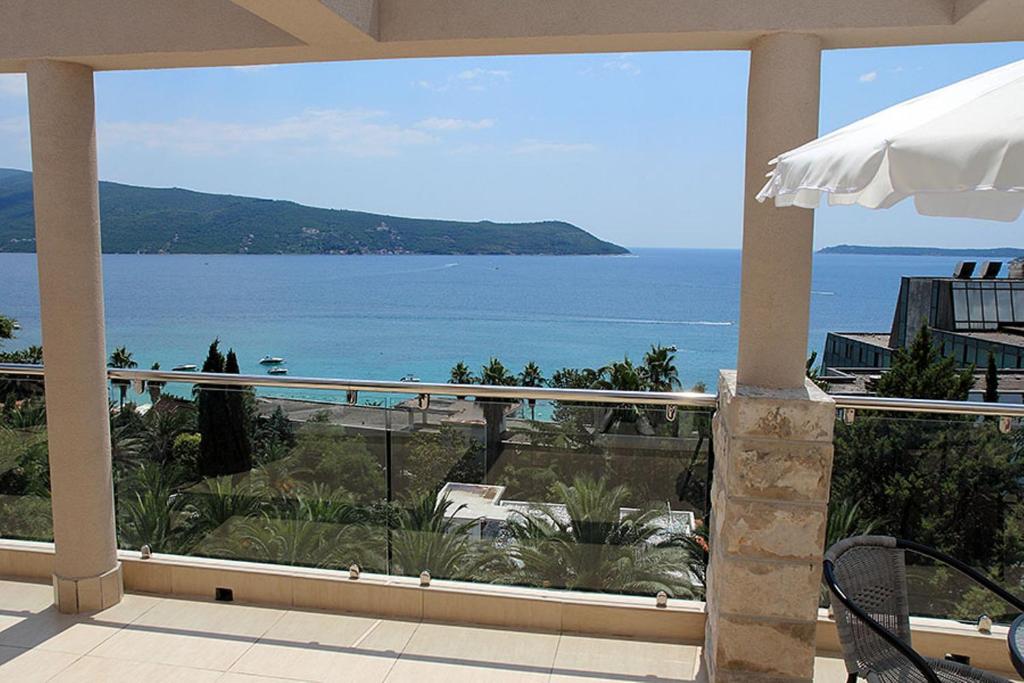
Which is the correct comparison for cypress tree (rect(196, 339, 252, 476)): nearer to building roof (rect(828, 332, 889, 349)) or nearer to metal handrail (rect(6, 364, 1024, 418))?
metal handrail (rect(6, 364, 1024, 418))

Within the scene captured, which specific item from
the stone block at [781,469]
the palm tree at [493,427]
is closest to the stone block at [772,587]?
the stone block at [781,469]

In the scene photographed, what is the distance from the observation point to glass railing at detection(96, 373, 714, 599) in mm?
3613

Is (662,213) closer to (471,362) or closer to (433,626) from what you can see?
(471,362)

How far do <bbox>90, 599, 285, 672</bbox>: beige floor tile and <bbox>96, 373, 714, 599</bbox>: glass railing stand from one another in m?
0.29

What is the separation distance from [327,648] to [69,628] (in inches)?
47.7

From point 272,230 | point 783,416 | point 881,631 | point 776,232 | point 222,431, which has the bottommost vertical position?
point 881,631

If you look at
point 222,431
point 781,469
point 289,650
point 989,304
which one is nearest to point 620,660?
point 781,469

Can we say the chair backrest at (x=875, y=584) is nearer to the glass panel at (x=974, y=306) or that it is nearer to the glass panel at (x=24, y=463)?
the glass panel at (x=24, y=463)

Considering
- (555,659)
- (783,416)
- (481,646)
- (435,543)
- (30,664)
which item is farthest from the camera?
(435,543)

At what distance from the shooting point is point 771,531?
2.94 meters

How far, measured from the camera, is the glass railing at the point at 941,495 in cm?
332

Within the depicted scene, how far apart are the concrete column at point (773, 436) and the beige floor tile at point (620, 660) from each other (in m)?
0.26

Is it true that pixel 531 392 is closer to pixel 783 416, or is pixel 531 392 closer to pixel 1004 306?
pixel 783 416

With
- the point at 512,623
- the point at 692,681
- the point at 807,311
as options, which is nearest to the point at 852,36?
the point at 807,311
